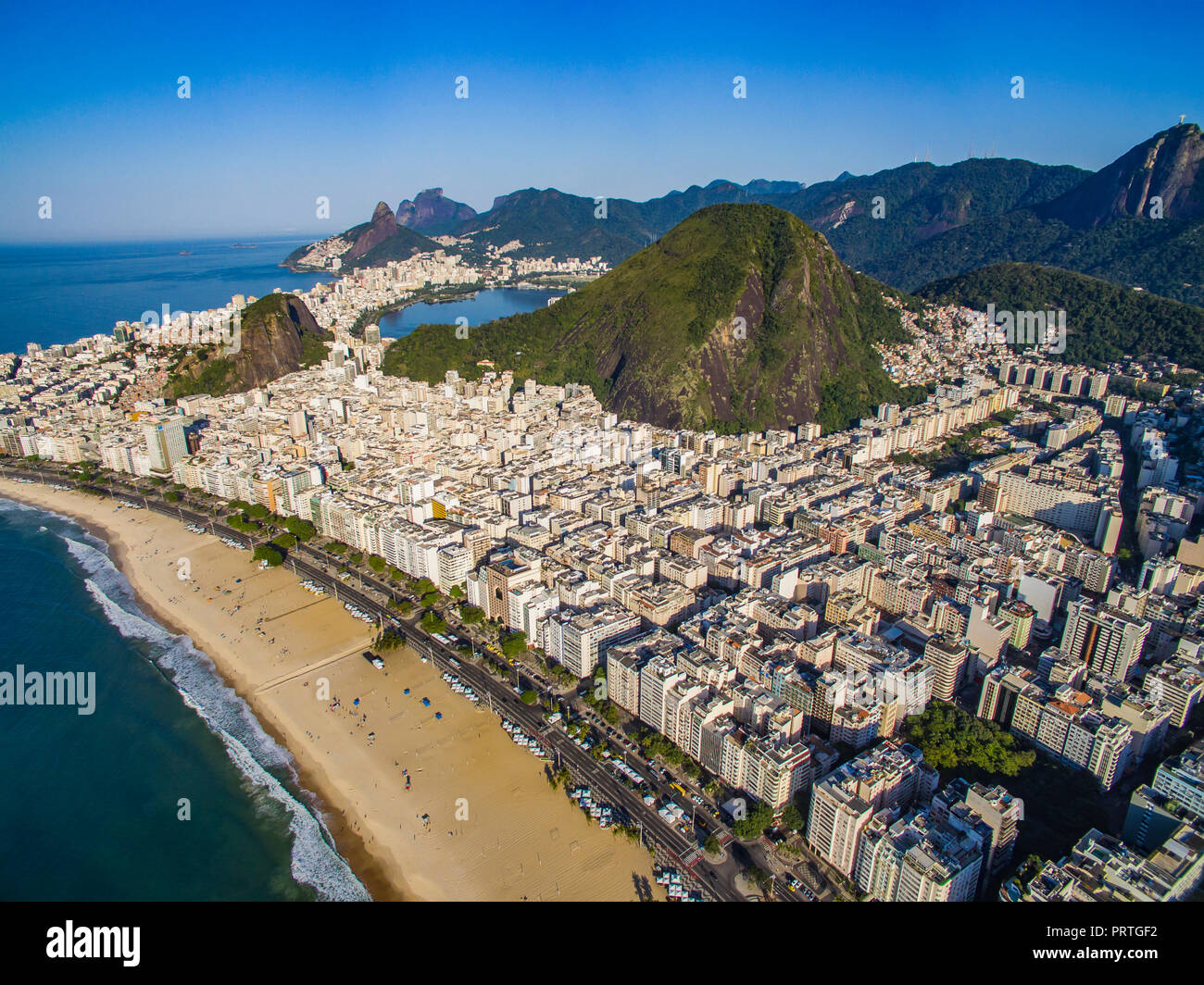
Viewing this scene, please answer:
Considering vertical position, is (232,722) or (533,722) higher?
(533,722)

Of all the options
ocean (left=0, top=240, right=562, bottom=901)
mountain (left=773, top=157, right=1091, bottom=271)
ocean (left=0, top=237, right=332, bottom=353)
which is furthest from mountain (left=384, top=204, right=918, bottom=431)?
mountain (left=773, top=157, right=1091, bottom=271)

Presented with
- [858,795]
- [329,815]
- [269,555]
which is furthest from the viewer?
[269,555]

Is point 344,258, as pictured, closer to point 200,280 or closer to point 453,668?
point 200,280

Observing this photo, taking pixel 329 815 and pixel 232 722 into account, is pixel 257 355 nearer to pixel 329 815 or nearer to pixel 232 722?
pixel 232 722

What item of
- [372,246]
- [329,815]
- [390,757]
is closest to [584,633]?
[390,757]

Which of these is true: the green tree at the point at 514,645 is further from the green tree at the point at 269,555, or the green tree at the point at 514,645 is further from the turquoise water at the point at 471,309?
the turquoise water at the point at 471,309

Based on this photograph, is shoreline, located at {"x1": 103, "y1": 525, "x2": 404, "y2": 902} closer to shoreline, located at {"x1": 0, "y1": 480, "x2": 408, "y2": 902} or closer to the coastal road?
shoreline, located at {"x1": 0, "y1": 480, "x2": 408, "y2": 902}
